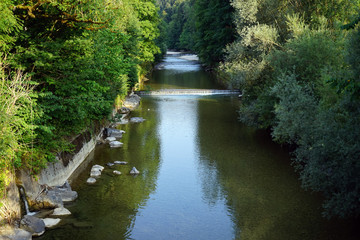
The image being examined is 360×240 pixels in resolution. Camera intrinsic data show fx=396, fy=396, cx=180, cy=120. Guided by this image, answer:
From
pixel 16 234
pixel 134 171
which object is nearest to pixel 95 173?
pixel 134 171

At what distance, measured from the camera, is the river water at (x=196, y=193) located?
15180mm

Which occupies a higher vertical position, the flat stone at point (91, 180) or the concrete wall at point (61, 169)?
the concrete wall at point (61, 169)

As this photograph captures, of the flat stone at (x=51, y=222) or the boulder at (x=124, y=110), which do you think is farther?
the boulder at (x=124, y=110)

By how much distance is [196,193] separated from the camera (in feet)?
62.5

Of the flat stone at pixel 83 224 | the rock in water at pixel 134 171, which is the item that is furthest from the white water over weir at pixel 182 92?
the flat stone at pixel 83 224

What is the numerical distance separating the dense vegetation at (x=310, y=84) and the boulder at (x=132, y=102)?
11.0 m

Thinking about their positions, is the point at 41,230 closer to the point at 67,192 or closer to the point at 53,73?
the point at 67,192

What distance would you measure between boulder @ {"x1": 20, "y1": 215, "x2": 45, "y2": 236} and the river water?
0.30 metres

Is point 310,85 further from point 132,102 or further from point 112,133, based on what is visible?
point 132,102

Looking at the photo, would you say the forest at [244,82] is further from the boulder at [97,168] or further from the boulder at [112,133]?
the boulder at [112,133]

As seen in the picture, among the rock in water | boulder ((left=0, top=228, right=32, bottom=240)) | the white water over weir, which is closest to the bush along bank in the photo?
boulder ((left=0, top=228, right=32, bottom=240))

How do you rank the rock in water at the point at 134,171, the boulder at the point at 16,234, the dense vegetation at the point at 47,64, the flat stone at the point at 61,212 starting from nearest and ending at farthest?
1. the boulder at the point at 16,234
2. the dense vegetation at the point at 47,64
3. the flat stone at the point at 61,212
4. the rock in water at the point at 134,171

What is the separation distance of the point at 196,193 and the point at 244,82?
12.9 meters

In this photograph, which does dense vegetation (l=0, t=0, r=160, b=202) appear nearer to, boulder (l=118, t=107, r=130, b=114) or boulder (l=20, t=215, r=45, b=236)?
boulder (l=20, t=215, r=45, b=236)
